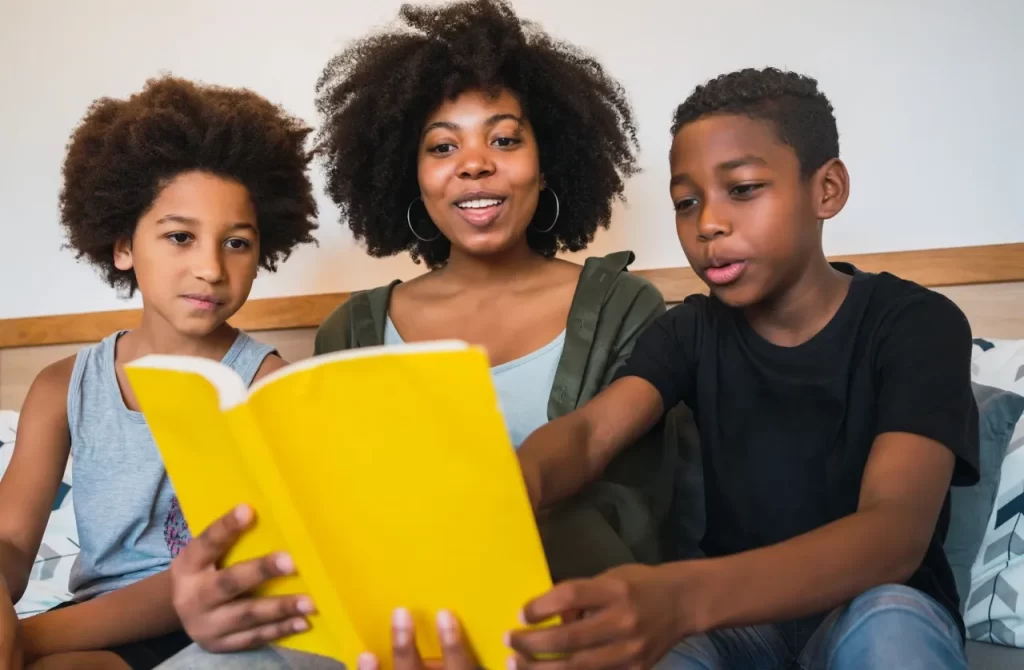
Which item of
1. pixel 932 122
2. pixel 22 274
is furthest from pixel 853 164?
pixel 22 274

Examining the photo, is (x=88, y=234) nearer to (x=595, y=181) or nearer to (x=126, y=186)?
(x=126, y=186)

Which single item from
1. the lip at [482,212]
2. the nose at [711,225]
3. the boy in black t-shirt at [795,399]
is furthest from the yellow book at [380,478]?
the lip at [482,212]

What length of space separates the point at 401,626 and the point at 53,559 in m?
1.00

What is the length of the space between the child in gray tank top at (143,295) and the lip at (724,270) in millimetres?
514

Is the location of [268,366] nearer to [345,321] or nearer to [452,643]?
[345,321]

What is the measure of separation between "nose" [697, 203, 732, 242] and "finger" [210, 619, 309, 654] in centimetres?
50

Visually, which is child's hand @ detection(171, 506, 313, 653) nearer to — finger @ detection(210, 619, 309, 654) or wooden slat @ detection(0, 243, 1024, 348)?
finger @ detection(210, 619, 309, 654)

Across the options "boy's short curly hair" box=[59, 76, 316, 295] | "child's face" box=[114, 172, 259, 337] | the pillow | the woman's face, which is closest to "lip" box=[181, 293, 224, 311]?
"child's face" box=[114, 172, 259, 337]

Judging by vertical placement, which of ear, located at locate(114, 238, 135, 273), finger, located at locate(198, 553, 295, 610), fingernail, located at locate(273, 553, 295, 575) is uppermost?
ear, located at locate(114, 238, 135, 273)

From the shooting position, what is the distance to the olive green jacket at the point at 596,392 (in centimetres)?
77

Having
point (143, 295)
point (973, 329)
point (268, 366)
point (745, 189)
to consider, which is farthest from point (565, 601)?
point (973, 329)

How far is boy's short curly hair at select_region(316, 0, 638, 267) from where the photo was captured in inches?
42.4

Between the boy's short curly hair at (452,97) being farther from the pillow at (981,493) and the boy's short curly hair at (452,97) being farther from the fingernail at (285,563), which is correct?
the fingernail at (285,563)

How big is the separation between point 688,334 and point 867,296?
0.18m
